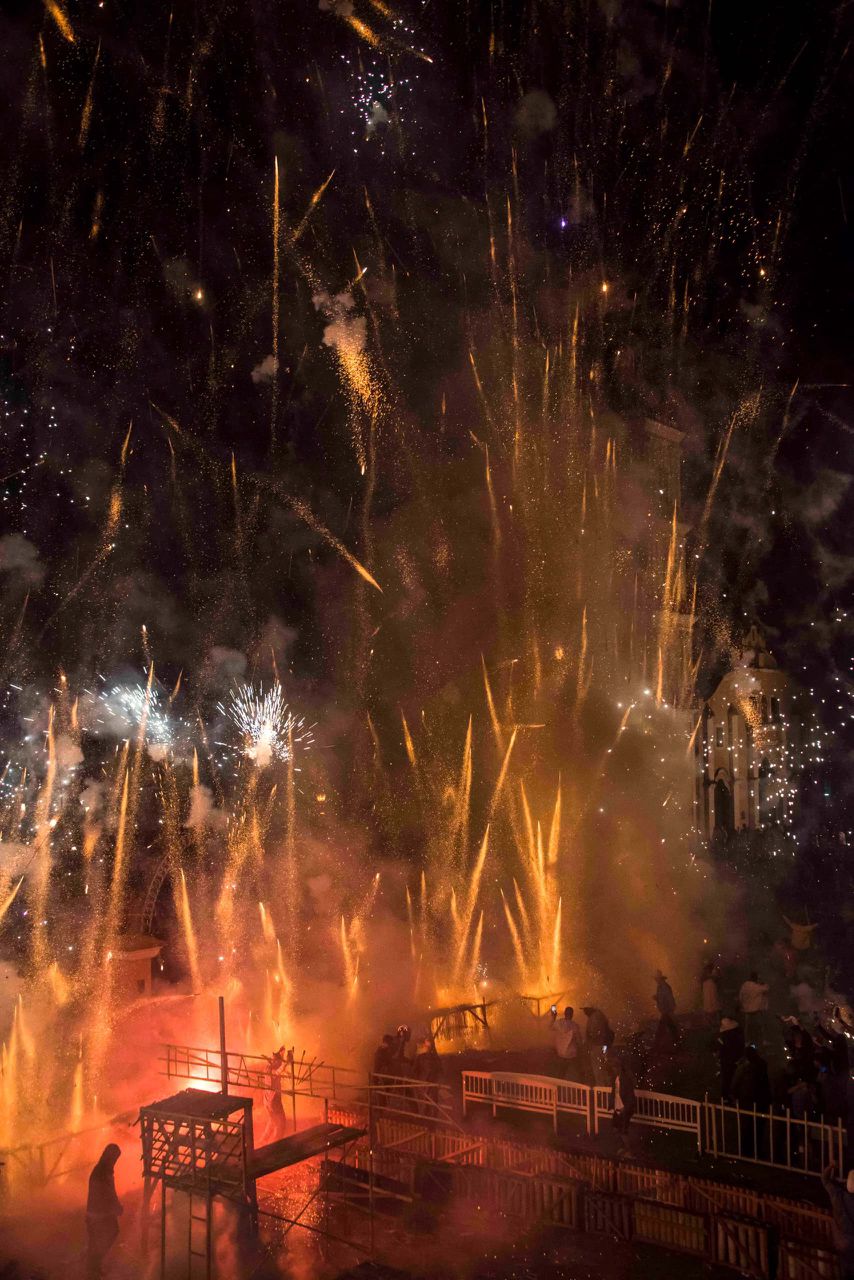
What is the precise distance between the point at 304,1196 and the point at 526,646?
1466 centimetres

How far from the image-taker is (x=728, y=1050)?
793 cm

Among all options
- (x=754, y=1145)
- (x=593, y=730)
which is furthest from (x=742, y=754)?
(x=754, y=1145)

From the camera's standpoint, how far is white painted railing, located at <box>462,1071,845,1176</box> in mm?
6559

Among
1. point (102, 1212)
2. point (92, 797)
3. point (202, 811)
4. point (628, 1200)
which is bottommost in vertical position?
point (102, 1212)

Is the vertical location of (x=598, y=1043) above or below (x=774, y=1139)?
above

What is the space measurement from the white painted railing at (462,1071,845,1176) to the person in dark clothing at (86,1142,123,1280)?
3219 millimetres

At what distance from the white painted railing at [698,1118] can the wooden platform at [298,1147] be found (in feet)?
4.79

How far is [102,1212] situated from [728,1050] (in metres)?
5.59

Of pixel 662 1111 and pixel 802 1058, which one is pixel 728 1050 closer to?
pixel 802 1058

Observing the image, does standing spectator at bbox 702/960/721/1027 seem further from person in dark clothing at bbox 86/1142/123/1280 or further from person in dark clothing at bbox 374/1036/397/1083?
person in dark clothing at bbox 86/1142/123/1280

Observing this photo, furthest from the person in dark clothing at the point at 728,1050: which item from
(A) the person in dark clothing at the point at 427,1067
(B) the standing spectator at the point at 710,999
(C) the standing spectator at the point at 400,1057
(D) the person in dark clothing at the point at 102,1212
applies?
(D) the person in dark clothing at the point at 102,1212

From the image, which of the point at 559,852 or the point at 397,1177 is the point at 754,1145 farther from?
the point at 559,852

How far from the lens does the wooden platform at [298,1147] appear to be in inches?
268

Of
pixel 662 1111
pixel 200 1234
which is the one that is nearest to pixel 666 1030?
pixel 662 1111
